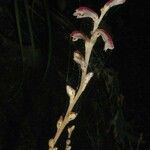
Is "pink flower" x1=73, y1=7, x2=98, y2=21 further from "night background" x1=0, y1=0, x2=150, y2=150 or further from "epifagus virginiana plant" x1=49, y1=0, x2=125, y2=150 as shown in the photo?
"night background" x1=0, y1=0, x2=150, y2=150

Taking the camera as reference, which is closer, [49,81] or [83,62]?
[83,62]

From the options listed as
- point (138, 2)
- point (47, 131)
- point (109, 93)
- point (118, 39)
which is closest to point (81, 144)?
point (47, 131)

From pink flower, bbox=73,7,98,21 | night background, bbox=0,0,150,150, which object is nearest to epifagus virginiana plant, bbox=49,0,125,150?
pink flower, bbox=73,7,98,21

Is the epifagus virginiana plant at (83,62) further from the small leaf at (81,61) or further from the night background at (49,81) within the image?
the night background at (49,81)

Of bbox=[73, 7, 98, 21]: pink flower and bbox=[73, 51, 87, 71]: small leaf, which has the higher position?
bbox=[73, 7, 98, 21]: pink flower

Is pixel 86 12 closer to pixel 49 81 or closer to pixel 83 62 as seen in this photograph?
pixel 83 62

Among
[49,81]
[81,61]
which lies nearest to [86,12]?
[81,61]

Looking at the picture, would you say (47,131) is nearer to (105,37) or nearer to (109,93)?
(109,93)

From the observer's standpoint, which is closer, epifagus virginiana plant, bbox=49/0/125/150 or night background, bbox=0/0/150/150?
epifagus virginiana plant, bbox=49/0/125/150

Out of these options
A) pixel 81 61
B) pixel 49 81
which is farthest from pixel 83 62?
pixel 49 81
